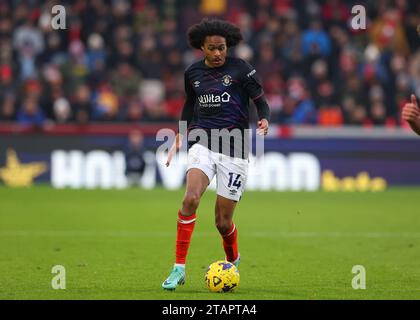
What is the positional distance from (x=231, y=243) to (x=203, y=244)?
3275 mm

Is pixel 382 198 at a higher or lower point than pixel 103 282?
lower

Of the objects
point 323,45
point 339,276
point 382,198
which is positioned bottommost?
point 382,198

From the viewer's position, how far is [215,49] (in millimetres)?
8945

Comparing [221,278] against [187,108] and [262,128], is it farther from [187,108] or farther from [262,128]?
[187,108]

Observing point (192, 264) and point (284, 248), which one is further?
point (284, 248)

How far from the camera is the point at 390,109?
936 inches

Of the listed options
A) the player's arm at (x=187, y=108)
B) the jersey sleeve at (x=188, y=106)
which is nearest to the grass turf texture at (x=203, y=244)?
the player's arm at (x=187, y=108)

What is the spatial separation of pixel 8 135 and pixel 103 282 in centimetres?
1254

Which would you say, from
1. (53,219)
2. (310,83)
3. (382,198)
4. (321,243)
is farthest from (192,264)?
A: (310,83)

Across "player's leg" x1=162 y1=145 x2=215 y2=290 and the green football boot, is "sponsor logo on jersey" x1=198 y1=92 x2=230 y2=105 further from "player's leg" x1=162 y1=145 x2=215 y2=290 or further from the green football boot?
the green football boot

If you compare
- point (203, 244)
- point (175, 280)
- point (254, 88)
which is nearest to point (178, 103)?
point (203, 244)

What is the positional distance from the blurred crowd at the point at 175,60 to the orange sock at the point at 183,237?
13263mm

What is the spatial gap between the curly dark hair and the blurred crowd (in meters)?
12.8
